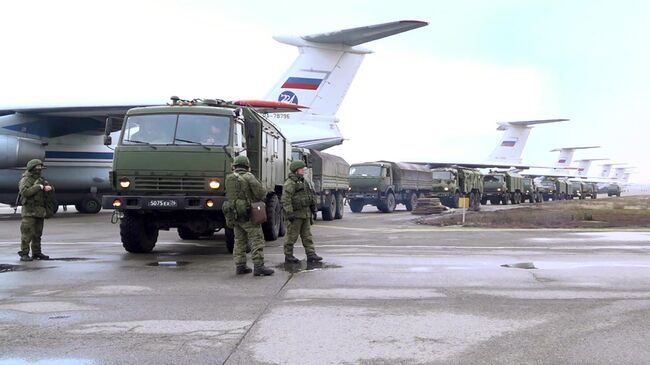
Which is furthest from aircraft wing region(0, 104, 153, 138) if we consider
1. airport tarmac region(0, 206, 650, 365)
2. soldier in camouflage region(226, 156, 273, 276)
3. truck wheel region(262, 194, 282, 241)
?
soldier in camouflage region(226, 156, 273, 276)

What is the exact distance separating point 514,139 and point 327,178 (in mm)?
47841

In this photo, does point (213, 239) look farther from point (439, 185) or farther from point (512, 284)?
point (439, 185)

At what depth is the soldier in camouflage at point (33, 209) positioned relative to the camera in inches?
407

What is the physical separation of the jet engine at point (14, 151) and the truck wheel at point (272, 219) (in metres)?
13.5

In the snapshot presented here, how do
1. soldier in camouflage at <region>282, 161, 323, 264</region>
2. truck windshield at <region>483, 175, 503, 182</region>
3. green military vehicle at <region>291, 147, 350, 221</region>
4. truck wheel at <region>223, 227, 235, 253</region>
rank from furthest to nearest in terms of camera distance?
truck windshield at <region>483, 175, 503, 182</region> < green military vehicle at <region>291, 147, 350, 221</region> < truck wheel at <region>223, 227, 235, 253</region> < soldier in camouflage at <region>282, 161, 323, 264</region>

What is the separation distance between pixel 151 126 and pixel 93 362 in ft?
22.6

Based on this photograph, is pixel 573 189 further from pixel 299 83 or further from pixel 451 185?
pixel 299 83

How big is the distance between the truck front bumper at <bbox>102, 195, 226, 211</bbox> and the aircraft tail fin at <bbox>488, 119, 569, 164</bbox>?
59.3m

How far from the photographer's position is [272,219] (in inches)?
519

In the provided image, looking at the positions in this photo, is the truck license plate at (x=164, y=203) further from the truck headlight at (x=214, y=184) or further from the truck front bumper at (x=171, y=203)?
the truck headlight at (x=214, y=184)

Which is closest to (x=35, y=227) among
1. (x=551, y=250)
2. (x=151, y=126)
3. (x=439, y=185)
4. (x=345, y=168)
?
(x=151, y=126)

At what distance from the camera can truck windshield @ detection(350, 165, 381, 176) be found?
1135 inches

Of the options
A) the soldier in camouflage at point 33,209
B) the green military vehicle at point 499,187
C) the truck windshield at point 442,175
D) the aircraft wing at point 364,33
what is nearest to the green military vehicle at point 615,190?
the green military vehicle at point 499,187

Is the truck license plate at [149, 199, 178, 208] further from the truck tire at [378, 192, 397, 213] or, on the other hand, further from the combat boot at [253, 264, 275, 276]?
the truck tire at [378, 192, 397, 213]
